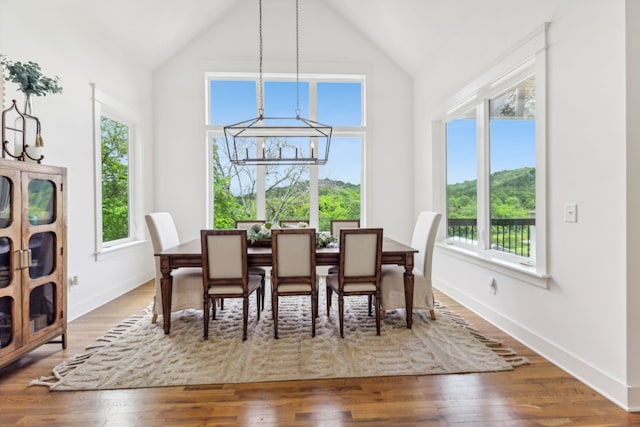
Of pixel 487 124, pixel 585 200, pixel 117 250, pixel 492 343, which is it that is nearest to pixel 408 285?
pixel 492 343

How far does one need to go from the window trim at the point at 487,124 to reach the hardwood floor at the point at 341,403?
0.80 m

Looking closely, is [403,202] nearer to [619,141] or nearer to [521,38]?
[521,38]

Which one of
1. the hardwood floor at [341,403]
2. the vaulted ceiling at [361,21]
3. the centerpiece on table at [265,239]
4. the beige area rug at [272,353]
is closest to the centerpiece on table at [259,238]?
the centerpiece on table at [265,239]

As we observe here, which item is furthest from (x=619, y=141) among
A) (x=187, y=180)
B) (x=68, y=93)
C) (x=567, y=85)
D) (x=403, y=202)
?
(x=187, y=180)

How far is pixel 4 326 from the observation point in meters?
2.09

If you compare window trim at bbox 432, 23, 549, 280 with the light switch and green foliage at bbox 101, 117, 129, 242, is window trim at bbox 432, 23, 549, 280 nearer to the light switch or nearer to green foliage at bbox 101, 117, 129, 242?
the light switch

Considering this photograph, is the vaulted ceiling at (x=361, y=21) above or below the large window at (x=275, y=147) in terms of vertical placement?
above

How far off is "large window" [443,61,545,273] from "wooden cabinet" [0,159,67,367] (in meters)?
3.46

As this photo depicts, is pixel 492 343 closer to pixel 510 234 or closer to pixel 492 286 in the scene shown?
pixel 492 286

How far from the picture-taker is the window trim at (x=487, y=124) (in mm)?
2451

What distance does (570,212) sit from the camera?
2.20m

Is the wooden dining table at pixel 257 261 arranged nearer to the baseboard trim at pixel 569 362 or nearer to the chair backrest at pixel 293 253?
the chair backrest at pixel 293 253

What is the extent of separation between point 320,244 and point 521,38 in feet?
7.64

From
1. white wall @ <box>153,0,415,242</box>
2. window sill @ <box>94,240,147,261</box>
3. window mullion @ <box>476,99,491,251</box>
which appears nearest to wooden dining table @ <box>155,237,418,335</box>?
window mullion @ <box>476,99,491,251</box>
